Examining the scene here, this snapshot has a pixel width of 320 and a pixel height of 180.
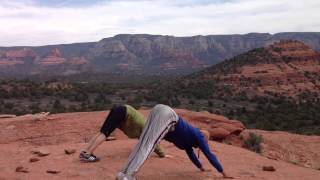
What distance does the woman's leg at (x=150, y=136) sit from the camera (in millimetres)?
7137

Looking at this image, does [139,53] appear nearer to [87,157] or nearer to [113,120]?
[87,157]

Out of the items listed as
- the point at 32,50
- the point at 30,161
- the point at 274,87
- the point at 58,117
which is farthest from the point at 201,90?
the point at 32,50

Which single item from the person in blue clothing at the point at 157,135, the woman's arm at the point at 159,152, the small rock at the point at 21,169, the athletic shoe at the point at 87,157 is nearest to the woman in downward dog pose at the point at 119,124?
the athletic shoe at the point at 87,157

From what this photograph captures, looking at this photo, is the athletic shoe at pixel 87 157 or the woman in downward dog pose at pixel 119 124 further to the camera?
the athletic shoe at pixel 87 157

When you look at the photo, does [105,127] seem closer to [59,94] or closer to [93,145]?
[93,145]

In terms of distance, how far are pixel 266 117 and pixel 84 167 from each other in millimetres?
30471

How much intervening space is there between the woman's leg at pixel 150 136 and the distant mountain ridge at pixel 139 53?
14142 cm

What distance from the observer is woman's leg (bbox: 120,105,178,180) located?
23.4ft

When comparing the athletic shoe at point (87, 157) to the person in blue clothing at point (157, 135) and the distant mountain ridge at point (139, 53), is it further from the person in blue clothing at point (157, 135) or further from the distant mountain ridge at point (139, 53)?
the distant mountain ridge at point (139, 53)

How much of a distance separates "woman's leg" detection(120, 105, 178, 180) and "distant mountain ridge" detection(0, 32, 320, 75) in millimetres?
141417

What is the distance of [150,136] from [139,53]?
165 m

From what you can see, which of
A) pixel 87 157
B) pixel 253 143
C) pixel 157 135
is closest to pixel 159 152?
pixel 87 157

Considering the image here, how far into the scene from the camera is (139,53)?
Result: 172 m

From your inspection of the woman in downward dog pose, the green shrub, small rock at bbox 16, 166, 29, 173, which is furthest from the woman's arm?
the green shrub
